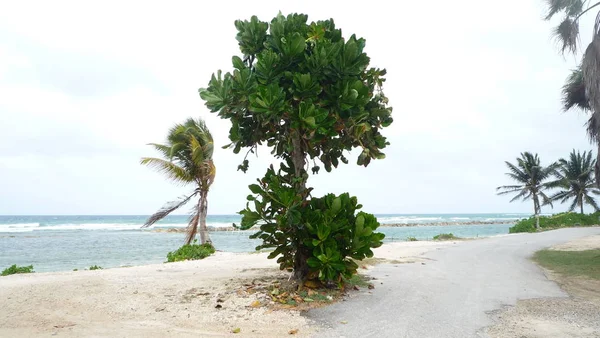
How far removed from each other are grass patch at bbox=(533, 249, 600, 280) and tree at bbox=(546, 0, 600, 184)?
8.76ft

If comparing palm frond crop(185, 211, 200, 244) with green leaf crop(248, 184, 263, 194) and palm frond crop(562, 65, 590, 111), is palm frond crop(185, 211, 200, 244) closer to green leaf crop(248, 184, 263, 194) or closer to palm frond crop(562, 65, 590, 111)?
green leaf crop(248, 184, 263, 194)

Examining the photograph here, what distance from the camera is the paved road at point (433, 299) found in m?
4.98

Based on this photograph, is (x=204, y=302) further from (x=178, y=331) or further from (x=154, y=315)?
(x=178, y=331)

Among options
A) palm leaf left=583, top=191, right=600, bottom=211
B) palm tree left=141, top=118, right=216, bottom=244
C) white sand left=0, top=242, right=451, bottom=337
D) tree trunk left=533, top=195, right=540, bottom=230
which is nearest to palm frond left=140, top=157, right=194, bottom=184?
palm tree left=141, top=118, right=216, bottom=244

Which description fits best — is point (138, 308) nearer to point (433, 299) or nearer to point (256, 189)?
point (256, 189)

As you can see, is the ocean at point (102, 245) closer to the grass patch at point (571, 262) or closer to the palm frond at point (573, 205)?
the palm frond at point (573, 205)

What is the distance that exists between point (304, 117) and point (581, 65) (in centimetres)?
1032

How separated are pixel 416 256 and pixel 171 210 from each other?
9.14 metres

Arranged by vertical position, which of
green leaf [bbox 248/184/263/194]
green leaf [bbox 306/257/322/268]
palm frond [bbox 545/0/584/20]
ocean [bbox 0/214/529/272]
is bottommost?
ocean [bbox 0/214/529/272]

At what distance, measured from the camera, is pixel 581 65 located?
38.2 ft

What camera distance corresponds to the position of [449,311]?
229 inches

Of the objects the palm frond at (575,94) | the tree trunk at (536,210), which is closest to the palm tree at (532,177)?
the tree trunk at (536,210)

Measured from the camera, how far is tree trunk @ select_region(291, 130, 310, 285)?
22.7 feet

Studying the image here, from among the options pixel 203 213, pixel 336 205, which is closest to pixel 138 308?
pixel 336 205
